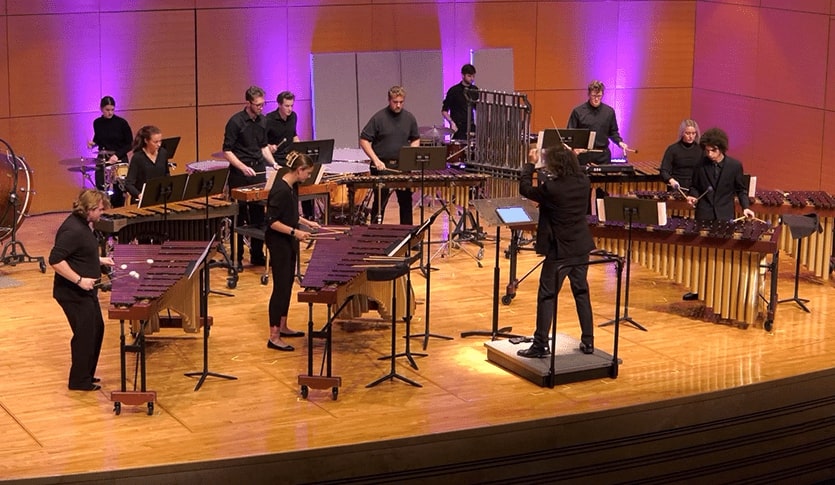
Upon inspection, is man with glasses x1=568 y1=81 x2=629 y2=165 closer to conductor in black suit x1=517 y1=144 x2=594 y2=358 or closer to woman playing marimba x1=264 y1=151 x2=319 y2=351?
conductor in black suit x1=517 y1=144 x2=594 y2=358

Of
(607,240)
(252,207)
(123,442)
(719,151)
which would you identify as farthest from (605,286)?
(123,442)

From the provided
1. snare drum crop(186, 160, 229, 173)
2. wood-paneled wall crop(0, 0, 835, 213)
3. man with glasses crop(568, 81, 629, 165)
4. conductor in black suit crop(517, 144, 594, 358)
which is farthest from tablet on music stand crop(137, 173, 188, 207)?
man with glasses crop(568, 81, 629, 165)

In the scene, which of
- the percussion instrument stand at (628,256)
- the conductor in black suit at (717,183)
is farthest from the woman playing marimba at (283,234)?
the conductor in black suit at (717,183)

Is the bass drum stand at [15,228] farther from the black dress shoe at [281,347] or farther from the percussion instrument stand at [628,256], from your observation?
the percussion instrument stand at [628,256]

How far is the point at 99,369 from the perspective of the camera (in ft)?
25.6

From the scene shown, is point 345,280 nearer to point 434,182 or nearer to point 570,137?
point 434,182

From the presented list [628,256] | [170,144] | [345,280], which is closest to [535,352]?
[345,280]

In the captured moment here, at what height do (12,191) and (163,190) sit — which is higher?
(163,190)

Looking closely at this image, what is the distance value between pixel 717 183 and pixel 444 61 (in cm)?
542

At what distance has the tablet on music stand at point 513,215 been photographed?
806 centimetres

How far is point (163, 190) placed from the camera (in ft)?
29.4

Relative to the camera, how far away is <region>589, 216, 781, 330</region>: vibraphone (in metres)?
8.70

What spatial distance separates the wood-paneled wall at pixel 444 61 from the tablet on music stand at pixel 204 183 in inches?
141

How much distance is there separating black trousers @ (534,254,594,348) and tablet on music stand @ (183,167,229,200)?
2842 mm
